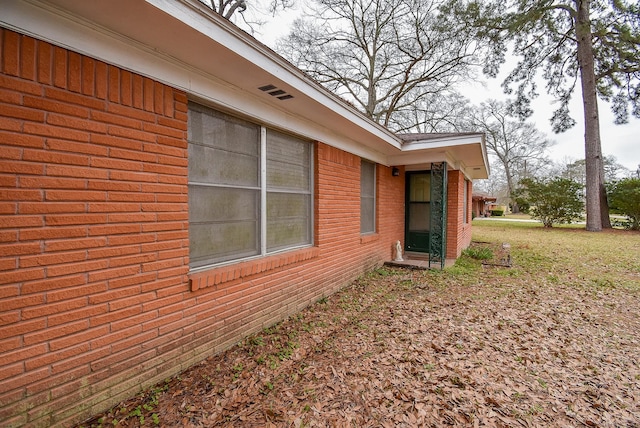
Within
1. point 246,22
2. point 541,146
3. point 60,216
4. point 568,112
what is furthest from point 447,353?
point 541,146

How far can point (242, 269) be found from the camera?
3.11m

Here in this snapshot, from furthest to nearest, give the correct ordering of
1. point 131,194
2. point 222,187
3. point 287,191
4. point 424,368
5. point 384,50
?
point 384,50 < point 287,191 < point 222,187 < point 424,368 < point 131,194

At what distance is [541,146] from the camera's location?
35.2 meters

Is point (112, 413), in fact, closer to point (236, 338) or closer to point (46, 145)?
point (236, 338)

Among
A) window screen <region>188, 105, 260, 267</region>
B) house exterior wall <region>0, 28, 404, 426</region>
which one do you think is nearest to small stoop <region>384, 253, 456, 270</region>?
window screen <region>188, 105, 260, 267</region>

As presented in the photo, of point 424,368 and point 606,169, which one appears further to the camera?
point 606,169

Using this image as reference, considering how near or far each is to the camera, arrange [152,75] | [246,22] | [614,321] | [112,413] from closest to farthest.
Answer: [112,413]
[152,75]
[614,321]
[246,22]

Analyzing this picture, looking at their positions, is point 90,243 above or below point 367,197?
below

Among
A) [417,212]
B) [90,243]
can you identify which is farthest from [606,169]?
[90,243]

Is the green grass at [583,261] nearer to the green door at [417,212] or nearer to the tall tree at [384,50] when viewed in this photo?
the green door at [417,212]

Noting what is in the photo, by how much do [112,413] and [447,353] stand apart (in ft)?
10.1

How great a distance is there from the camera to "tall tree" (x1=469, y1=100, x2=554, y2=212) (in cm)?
3400

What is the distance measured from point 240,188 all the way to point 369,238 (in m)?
3.56

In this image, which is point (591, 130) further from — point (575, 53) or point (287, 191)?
point (287, 191)
